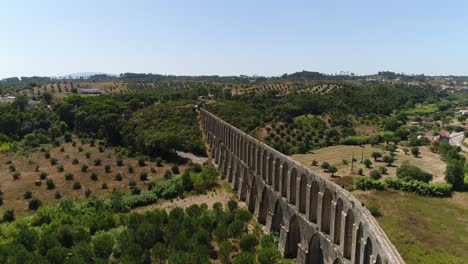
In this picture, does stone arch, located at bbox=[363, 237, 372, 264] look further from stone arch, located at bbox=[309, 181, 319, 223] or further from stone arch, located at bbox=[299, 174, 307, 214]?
stone arch, located at bbox=[299, 174, 307, 214]

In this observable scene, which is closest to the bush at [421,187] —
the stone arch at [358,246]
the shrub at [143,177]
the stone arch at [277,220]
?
the stone arch at [277,220]

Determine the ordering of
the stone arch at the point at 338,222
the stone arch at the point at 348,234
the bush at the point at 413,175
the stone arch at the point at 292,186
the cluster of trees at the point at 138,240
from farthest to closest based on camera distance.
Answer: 1. the bush at the point at 413,175
2. the stone arch at the point at 292,186
3. the cluster of trees at the point at 138,240
4. the stone arch at the point at 338,222
5. the stone arch at the point at 348,234

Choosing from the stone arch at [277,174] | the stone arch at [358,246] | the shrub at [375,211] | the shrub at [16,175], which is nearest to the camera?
the stone arch at [358,246]

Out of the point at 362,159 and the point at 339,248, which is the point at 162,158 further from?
the point at 339,248

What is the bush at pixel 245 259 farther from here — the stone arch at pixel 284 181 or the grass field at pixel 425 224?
the grass field at pixel 425 224

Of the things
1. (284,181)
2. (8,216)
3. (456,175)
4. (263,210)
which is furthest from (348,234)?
(456,175)

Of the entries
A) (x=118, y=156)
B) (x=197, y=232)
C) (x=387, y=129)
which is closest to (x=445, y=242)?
(x=197, y=232)

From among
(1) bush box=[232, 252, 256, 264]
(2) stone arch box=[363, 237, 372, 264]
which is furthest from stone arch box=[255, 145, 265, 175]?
(2) stone arch box=[363, 237, 372, 264]

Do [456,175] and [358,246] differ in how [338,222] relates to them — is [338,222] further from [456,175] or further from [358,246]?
[456,175]
